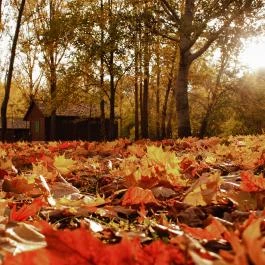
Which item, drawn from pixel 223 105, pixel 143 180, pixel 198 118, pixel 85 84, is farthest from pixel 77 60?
pixel 198 118

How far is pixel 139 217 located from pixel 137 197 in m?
0.20

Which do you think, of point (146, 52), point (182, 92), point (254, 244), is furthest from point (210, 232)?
point (146, 52)

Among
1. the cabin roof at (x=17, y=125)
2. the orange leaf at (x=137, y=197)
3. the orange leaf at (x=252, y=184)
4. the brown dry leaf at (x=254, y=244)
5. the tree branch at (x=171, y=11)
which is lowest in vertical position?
the orange leaf at (x=137, y=197)

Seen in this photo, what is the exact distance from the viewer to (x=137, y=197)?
1.75m

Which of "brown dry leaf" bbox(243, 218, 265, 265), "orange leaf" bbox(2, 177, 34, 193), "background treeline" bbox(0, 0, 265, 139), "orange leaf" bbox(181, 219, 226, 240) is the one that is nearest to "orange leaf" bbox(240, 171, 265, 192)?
"orange leaf" bbox(181, 219, 226, 240)

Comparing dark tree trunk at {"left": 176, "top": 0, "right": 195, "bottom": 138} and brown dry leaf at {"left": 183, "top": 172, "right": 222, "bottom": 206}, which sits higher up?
dark tree trunk at {"left": 176, "top": 0, "right": 195, "bottom": 138}

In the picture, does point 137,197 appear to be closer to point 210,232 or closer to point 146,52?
point 210,232

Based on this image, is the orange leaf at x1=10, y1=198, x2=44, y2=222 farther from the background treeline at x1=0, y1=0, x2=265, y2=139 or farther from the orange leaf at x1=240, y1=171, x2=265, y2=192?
the background treeline at x1=0, y1=0, x2=265, y2=139

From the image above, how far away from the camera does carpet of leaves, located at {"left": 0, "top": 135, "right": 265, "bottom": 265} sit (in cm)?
67

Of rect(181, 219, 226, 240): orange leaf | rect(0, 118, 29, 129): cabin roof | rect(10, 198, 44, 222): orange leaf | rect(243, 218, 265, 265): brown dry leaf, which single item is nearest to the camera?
rect(243, 218, 265, 265): brown dry leaf

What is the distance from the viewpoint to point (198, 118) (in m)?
56.1

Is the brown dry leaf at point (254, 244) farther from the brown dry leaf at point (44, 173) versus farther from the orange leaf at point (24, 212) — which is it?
A: the brown dry leaf at point (44, 173)

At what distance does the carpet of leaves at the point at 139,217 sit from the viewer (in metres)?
0.67

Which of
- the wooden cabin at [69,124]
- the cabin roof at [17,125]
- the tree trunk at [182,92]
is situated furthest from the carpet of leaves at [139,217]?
the cabin roof at [17,125]
